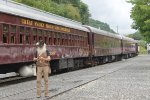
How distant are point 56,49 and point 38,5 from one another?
42988mm

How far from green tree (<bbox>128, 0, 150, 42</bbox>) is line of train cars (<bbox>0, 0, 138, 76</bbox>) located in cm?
406

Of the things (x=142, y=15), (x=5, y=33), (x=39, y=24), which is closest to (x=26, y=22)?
(x=39, y=24)

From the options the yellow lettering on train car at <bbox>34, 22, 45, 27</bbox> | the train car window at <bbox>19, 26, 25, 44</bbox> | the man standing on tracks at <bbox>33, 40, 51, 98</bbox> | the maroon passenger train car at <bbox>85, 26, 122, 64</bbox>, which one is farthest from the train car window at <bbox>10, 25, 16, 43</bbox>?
the maroon passenger train car at <bbox>85, 26, 122, 64</bbox>

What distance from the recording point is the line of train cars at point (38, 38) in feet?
65.3

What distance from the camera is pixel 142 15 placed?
40.2 metres

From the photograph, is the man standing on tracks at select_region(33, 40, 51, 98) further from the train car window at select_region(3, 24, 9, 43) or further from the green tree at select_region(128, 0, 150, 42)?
the green tree at select_region(128, 0, 150, 42)

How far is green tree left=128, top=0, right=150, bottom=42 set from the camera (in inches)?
1493

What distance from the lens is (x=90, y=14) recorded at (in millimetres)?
130625

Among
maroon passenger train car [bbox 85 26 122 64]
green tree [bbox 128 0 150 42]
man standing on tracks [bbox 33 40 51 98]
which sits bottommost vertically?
man standing on tracks [bbox 33 40 51 98]

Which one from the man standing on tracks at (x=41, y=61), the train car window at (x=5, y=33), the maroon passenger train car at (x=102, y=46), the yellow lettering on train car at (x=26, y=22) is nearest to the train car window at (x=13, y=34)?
the train car window at (x=5, y=33)

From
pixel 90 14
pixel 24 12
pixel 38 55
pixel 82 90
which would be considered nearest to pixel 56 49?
pixel 24 12

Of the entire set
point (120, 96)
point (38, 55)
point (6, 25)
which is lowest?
point (120, 96)

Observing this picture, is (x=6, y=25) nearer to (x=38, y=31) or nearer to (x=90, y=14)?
(x=38, y=31)

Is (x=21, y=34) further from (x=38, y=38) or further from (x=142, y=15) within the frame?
(x=142, y=15)
